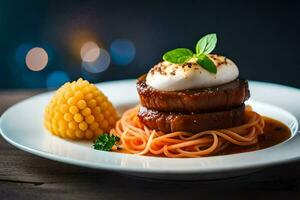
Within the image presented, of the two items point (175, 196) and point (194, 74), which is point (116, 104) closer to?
point (194, 74)

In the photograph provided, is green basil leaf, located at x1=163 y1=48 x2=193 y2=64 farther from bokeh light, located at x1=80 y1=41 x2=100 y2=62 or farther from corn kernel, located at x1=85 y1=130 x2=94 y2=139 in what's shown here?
bokeh light, located at x1=80 y1=41 x2=100 y2=62

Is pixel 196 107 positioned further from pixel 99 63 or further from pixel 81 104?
pixel 99 63

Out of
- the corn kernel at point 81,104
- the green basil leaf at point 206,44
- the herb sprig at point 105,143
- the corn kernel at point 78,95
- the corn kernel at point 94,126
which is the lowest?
the corn kernel at point 94,126

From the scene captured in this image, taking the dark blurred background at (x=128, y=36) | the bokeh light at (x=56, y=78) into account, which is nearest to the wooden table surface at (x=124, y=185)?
the dark blurred background at (x=128, y=36)

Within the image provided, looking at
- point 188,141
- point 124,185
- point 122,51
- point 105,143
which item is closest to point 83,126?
point 105,143

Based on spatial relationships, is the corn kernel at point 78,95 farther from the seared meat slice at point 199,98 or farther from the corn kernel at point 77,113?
the seared meat slice at point 199,98

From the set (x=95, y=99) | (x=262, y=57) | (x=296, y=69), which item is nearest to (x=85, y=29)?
(x=262, y=57)
